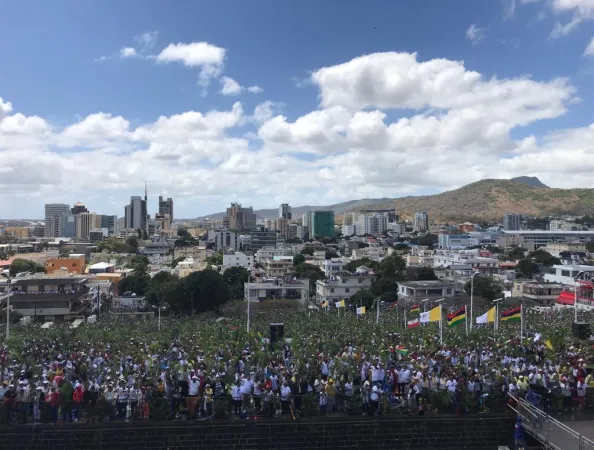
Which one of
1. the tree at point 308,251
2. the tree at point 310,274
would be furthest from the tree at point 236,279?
the tree at point 308,251

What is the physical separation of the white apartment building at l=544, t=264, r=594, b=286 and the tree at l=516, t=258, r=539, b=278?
721cm

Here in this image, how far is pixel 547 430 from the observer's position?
1166cm

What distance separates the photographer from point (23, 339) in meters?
21.6

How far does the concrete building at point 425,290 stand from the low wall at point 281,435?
30.0 meters

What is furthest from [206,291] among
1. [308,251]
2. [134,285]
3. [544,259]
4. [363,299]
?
[308,251]

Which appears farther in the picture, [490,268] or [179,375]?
[490,268]

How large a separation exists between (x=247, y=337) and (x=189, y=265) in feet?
193

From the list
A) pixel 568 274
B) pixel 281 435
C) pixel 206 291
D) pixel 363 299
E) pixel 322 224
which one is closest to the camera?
pixel 281 435

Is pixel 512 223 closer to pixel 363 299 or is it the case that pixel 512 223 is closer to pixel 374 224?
pixel 374 224

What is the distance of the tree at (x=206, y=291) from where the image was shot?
137 feet

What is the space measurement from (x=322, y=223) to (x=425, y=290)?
478 feet

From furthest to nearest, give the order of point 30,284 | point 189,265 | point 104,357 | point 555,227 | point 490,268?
1. point 555,227
2. point 189,265
3. point 490,268
4. point 30,284
5. point 104,357

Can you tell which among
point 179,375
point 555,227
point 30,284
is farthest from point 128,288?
point 555,227

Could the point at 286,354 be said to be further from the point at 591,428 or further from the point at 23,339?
the point at 23,339
